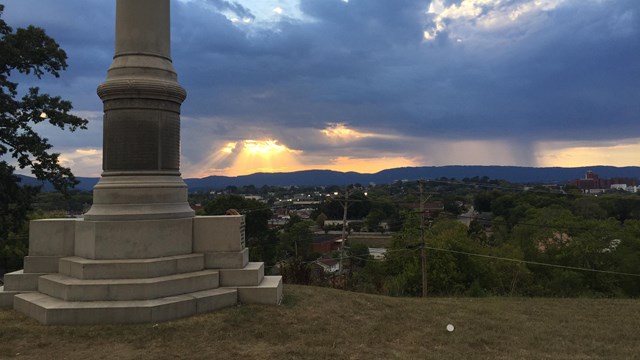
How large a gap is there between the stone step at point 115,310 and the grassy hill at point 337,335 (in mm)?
139

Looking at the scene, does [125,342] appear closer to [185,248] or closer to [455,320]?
[185,248]

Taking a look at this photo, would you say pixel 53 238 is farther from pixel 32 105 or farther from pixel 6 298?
pixel 32 105

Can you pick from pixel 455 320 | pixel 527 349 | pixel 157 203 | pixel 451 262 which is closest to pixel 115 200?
pixel 157 203

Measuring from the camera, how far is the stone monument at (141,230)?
6738mm

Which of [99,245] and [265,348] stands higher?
[99,245]

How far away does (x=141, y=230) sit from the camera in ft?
23.4

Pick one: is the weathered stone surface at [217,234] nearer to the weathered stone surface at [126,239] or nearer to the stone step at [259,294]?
the weathered stone surface at [126,239]

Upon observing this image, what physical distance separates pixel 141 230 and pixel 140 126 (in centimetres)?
172

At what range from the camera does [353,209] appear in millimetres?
90562

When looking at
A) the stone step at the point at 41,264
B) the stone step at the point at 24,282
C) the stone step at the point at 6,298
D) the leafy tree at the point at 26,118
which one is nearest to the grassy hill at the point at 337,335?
the stone step at the point at 6,298

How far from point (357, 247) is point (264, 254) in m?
14.8

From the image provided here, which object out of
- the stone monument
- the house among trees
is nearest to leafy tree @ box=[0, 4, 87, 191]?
the stone monument

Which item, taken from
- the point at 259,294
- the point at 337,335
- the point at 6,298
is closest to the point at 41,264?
the point at 6,298

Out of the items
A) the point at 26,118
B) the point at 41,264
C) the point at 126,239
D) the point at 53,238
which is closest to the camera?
the point at 126,239
